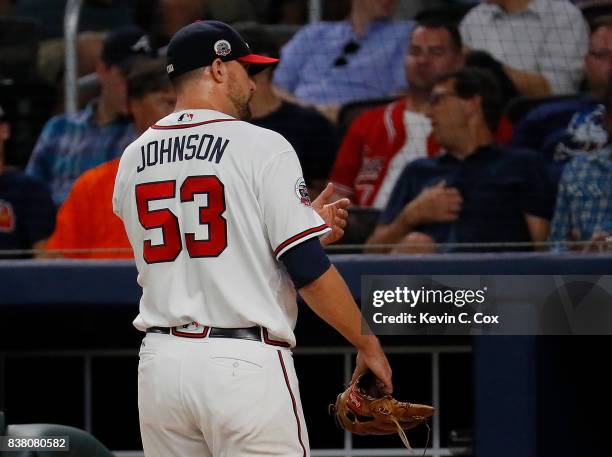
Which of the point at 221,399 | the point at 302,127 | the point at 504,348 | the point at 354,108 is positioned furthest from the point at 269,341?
the point at 354,108

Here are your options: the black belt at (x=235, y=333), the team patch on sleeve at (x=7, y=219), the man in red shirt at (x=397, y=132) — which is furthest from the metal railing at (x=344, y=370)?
the black belt at (x=235, y=333)

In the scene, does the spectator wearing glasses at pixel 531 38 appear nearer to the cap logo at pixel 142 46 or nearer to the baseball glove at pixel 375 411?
the cap logo at pixel 142 46

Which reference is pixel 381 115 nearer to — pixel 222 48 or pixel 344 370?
pixel 344 370

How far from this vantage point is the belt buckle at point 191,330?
2.60 metres

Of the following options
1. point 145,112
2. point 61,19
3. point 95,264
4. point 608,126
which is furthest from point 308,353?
point 61,19

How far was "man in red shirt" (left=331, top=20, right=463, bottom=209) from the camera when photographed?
4957mm

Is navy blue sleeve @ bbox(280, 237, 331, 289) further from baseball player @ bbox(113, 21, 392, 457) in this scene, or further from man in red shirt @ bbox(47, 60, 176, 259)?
man in red shirt @ bbox(47, 60, 176, 259)

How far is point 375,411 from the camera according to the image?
292 cm

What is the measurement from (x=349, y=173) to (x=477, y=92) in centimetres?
66

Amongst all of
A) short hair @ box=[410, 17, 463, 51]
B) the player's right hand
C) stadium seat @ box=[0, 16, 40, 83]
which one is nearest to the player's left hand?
the player's right hand

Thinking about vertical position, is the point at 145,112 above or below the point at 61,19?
below

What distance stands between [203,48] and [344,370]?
6.24 ft

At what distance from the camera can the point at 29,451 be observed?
357 centimetres

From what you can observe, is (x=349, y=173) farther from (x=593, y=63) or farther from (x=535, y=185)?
(x=593, y=63)
